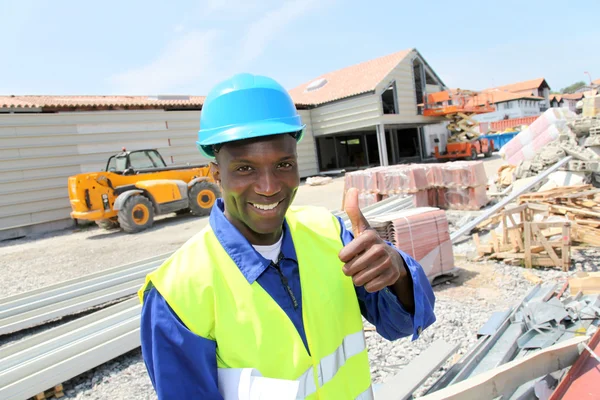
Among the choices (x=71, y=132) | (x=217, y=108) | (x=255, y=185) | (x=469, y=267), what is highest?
(x=71, y=132)

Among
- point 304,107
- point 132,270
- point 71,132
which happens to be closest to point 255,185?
point 132,270

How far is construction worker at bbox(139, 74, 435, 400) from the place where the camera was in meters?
1.18

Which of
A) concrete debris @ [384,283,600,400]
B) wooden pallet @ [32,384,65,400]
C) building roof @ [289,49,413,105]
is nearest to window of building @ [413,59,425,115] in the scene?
building roof @ [289,49,413,105]

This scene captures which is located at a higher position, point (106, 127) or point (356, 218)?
point (106, 127)

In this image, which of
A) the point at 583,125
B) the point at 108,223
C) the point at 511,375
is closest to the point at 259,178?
the point at 511,375

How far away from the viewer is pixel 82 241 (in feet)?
33.5

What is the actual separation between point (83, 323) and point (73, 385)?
2.15 feet

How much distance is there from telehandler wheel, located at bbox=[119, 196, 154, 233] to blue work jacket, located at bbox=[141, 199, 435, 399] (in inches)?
357

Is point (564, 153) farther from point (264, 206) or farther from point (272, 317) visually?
point (272, 317)

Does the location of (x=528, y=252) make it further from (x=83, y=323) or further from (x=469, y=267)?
(x=83, y=323)

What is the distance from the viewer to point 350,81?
22.3 meters

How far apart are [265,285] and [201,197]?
10.5 metres

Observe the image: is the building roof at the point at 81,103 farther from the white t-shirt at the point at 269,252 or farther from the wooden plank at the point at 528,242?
the white t-shirt at the point at 269,252

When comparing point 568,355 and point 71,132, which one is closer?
point 568,355
